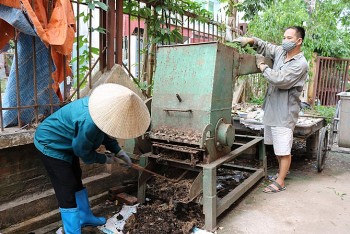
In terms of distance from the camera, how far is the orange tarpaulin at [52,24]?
8.80 ft

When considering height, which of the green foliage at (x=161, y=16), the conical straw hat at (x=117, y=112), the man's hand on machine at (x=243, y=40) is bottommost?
the conical straw hat at (x=117, y=112)

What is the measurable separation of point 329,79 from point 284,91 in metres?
7.74

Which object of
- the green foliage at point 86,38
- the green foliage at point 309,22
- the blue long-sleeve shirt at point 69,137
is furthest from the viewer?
the green foliage at point 309,22

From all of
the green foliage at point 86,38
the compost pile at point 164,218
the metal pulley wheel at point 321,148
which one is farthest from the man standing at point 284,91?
the green foliage at point 86,38

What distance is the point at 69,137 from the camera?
8.52 ft

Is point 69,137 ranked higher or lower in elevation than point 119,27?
lower

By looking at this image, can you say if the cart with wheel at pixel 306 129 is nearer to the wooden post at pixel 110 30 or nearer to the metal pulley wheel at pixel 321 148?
the metal pulley wheel at pixel 321 148

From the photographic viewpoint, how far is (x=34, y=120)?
310 centimetres

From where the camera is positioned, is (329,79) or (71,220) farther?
(329,79)

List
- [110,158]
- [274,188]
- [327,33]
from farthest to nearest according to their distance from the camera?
[327,33], [274,188], [110,158]

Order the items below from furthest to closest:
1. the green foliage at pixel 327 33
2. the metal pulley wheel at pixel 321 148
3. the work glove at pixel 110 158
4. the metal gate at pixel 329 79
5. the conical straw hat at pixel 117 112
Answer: the metal gate at pixel 329 79, the green foliage at pixel 327 33, the metal pulley wheel at pixel 321 148, the work glove at pixel 110 158, the conical straw hat at pixel 117 112

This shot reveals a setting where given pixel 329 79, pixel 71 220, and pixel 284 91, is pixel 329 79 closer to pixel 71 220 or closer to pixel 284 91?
pixel 284 91

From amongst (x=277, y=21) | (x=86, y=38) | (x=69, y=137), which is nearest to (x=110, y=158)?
(x=69, y=137)

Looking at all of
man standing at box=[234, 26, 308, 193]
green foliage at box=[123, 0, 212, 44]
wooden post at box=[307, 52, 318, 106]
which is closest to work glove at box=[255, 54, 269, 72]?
man standing at box=[234, 26, 308, 193]
